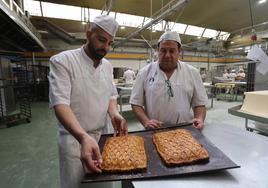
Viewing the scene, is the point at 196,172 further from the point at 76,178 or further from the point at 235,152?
the point at 76,178

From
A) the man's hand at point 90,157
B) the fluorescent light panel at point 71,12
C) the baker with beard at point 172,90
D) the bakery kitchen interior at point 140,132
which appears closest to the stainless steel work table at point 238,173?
the bakery kitchen interior at point 140,132

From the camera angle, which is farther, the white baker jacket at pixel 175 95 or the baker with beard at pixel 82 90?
the white baker jacket at pixel 175 95


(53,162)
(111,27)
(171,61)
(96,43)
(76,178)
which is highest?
(111,27)

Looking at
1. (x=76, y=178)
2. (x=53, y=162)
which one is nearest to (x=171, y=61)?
(x=76, y=178)

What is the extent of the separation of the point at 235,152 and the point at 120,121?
2.19 ft

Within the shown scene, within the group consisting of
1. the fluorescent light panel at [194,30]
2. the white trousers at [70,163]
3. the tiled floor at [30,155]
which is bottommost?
the tiled floor at [30,155]

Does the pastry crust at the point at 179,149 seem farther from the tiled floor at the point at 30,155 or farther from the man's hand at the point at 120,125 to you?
the tiled floor at the point at 30,155

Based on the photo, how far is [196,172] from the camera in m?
0.64

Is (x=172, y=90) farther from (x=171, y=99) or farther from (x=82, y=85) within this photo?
(x=82, y=85)

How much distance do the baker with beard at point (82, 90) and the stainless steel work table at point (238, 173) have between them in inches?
20.1

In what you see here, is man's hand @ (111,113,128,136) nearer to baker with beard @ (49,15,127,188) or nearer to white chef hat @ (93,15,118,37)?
baker with beard @ (49,15,127,188)

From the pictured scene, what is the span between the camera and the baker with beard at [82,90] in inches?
40.6

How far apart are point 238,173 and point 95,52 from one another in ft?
3.32

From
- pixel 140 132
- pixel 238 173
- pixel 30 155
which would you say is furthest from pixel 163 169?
pixel 30 155
